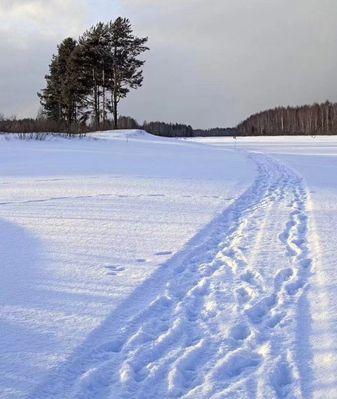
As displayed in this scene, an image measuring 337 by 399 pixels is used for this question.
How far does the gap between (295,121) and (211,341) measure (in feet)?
365

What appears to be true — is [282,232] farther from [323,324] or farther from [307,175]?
[307,175]

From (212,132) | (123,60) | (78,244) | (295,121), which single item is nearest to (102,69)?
(123,60)

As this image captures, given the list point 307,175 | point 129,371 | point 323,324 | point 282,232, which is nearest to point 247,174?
point 307,175

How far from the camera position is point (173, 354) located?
3.19 meters

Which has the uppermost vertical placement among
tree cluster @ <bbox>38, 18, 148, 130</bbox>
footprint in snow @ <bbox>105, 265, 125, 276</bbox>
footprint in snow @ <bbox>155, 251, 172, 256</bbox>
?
tree cluster @ <bbox>38, 18, 148, 130</bbox>

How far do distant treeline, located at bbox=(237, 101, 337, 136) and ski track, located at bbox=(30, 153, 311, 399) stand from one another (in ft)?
284

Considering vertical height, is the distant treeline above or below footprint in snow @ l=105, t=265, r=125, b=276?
above

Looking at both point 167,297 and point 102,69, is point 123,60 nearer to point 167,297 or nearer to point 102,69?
point 102,69

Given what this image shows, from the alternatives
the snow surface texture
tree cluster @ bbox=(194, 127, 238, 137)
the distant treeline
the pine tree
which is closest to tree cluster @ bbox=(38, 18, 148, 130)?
the pine tree

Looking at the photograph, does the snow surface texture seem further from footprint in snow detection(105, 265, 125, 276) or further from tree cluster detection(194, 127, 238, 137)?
tree cluster detection(194, 127, 238, 137)

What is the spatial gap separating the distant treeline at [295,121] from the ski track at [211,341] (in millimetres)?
86540

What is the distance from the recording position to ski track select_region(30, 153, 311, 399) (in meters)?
2.79

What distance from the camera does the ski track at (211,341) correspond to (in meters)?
2.79

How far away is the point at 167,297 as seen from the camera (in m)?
4.19
